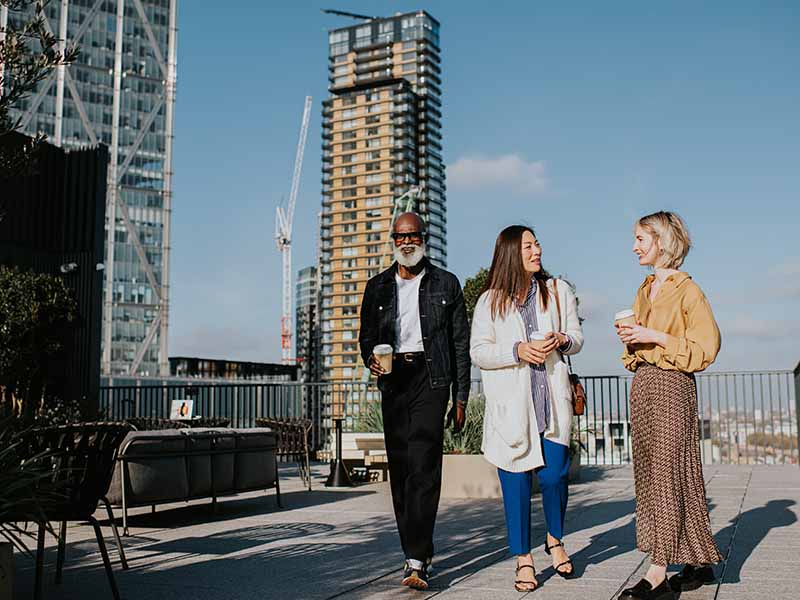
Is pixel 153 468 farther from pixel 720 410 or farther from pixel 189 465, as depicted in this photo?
pixel 720 410

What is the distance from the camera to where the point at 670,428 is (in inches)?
167

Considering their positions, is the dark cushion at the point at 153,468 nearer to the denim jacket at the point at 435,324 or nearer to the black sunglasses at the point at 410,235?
the denim jacket at the point at 435,324

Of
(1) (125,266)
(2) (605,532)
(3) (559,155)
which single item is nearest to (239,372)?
(1) (125,266)

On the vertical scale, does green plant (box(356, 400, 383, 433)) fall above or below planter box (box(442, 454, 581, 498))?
above

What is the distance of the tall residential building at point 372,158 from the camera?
157 meters

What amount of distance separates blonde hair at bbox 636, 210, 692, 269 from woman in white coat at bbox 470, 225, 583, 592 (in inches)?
25.2

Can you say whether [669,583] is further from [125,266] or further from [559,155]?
[125,266]

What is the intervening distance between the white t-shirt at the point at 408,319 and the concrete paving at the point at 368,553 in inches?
48.1

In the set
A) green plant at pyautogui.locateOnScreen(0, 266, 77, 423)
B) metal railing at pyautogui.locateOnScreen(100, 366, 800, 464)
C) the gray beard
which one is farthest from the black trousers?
green plant at pyautogui.locateOnScreen(0, 266, 77, 423)

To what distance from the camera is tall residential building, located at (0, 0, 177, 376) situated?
11294 cm

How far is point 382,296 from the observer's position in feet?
16.9

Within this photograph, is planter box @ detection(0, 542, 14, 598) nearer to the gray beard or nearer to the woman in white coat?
the woman in white coat

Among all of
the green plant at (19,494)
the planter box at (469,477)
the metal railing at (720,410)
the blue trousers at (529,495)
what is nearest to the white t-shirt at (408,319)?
the blue trousers at (529,495)

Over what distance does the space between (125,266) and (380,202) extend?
5600cm
